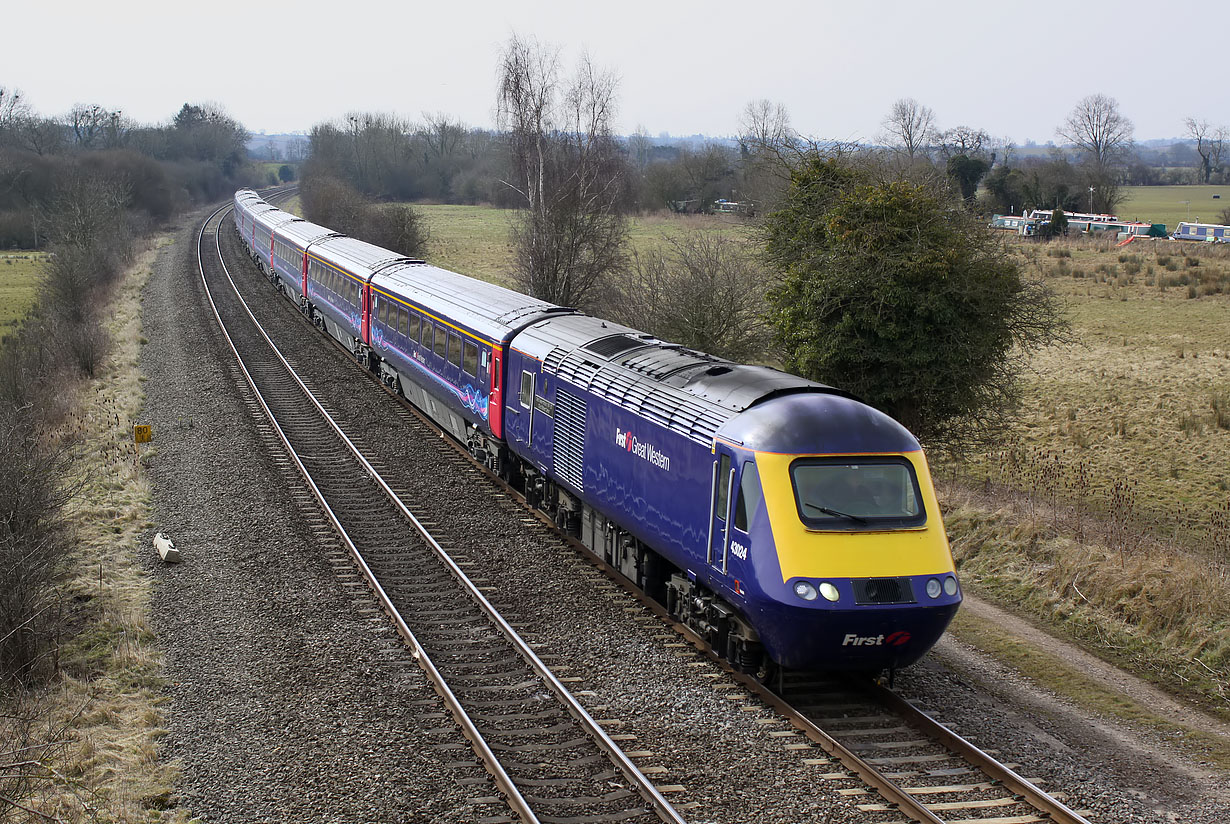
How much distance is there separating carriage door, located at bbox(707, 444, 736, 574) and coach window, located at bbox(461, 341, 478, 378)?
8784 mm

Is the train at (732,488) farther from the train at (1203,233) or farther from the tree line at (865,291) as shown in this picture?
the train at (1203,233)

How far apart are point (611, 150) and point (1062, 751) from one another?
86.7ft

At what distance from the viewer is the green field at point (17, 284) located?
4247cm

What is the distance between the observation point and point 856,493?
31.9 ft

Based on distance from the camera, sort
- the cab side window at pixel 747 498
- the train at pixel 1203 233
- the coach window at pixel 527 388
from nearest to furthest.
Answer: the cab side window at pixel 747 498
the coach window at pixel 527 388
the train at pixel 1203 233

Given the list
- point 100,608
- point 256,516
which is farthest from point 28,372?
point 100,608

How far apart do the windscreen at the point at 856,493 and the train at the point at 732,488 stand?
1 cm

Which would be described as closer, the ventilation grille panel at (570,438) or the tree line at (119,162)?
A: the ventilation grille panel at (570,438)

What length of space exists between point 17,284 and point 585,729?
52.4m

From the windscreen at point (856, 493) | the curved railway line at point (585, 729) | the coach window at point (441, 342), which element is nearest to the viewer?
the curved railway line at point (585, 729)

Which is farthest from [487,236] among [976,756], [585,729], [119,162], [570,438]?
[976,756]

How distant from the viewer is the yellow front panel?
9312 millimetres

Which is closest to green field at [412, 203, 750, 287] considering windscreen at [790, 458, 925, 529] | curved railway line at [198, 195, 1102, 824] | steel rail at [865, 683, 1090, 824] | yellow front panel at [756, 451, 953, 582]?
curved railway line at [198, 195, 1102, 824]

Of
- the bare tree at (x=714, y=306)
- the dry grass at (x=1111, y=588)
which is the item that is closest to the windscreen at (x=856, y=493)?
the dry grass at (x=1111, y=588)
